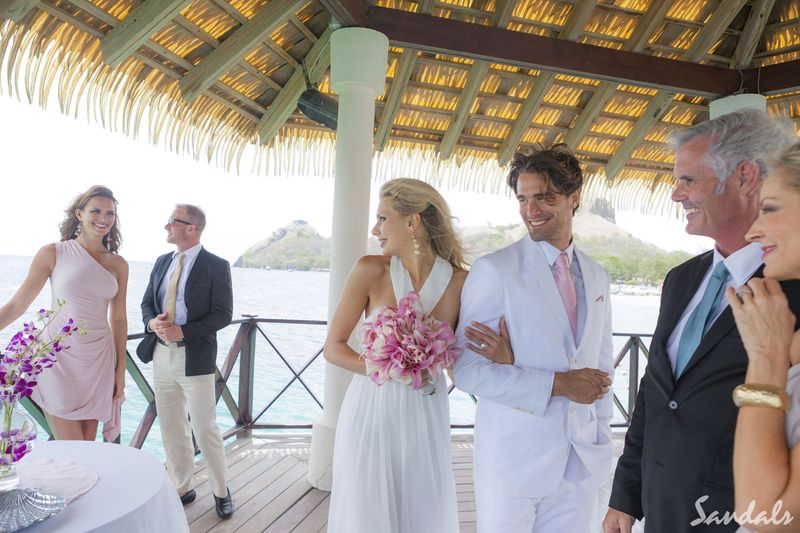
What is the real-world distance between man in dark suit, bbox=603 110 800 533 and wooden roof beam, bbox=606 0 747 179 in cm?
445

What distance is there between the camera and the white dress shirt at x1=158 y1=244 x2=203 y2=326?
3725 mm

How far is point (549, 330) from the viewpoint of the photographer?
6.68 ft

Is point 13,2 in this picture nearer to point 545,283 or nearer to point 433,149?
point 545,283

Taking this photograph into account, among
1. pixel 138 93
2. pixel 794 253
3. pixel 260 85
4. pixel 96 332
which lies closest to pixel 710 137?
pixel 794 253

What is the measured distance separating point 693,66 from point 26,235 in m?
46.0

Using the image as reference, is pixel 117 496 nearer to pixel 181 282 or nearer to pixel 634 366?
pixel 181 282

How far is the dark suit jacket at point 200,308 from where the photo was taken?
364 centimetres

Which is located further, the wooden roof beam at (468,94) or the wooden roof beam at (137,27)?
the wooden roof beam at (468,94)

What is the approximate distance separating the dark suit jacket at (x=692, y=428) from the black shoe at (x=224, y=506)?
282 centimetres

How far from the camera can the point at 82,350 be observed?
3217mm

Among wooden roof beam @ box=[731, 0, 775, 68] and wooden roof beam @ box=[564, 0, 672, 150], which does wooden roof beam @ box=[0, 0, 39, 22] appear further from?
wooden roof beam @ box=[731, 0, 775, 68]

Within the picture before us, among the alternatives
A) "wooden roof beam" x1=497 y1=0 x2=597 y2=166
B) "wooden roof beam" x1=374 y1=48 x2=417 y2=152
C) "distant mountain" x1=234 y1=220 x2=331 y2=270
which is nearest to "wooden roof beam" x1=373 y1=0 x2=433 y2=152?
"wooden roof beam" x1=374 y1=48 x2=417 y2=152

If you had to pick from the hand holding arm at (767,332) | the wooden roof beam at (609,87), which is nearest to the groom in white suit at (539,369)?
the hand holding arm at (767,332)

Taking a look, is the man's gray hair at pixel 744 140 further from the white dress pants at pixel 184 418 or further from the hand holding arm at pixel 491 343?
the white dress pants at pixel 184 418
